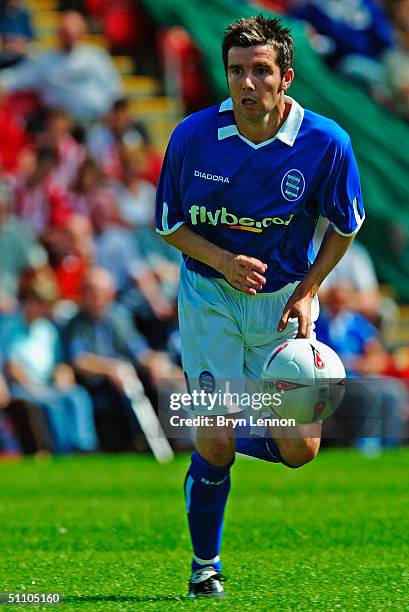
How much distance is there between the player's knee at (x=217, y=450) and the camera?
5.66 m

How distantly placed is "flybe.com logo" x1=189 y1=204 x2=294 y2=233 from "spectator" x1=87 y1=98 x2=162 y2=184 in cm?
833

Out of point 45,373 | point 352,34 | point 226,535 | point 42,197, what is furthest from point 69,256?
point 226,535

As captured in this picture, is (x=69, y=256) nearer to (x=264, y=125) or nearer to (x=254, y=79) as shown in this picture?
(x=264, y=125)

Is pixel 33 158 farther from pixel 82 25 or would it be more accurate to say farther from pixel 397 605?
pixel 397 605

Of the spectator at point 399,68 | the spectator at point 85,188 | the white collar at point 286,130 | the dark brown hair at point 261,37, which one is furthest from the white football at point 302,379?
the spectator at point 399,68

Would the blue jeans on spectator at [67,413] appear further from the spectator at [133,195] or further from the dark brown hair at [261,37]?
the dark brown hair at [261,37]

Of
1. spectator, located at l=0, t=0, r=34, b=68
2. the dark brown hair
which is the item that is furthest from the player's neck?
spectator, located at l=0, t=0, r=34, b=68

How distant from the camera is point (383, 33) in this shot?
1602 cm

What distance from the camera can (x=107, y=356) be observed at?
41.9 ft

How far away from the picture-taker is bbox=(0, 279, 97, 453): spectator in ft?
40.3

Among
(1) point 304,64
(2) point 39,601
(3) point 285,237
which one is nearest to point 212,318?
(3) point 285,237

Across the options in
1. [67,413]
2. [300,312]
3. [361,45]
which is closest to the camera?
[300,312]

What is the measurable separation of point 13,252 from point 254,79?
25.5 ft
